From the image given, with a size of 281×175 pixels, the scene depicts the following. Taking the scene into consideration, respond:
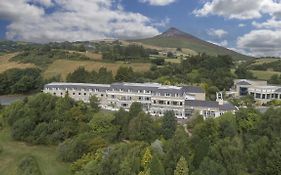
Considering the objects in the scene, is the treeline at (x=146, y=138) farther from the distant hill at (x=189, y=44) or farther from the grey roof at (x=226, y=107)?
the distant hill at (x=189, y=44)

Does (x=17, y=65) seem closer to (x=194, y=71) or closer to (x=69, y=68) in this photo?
(x=69, y=68)

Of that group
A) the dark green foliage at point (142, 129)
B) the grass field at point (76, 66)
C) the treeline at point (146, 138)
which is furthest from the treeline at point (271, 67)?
the dark green foliage at point (142, 129)

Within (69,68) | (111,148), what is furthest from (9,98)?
(111,148)

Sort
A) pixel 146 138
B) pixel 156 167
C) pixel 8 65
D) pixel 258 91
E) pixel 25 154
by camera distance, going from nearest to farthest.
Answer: pixel 156 167 → pixel 146 138 → pixel 25 154 → pixel 258 91 → pixel 8 65

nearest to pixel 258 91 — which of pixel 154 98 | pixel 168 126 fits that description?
pixel 154 98

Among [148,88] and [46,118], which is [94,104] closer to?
[46,118]

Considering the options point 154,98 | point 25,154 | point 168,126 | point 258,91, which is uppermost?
point 258,91
